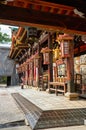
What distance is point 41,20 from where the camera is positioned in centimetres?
452

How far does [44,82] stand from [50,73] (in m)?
1.85

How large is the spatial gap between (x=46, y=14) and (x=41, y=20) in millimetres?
176

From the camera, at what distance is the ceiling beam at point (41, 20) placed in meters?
4.23

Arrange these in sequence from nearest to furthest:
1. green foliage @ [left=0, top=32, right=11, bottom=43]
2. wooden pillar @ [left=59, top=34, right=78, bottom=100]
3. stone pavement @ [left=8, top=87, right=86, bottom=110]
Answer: stone pavement @ [left=8, top=87, right=86, bottom=110], wooden pillar @ [left=59, top=34, right=78, bottom=100], green foliage @ [left=0, top=32, right=11, bottom=43]

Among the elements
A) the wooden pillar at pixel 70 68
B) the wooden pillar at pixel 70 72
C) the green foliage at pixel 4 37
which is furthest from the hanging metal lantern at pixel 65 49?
the green foliage at pixel 4 37

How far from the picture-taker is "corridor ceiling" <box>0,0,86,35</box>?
4.17 metres

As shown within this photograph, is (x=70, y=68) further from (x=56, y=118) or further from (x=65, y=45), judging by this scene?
(x=56, y=118)

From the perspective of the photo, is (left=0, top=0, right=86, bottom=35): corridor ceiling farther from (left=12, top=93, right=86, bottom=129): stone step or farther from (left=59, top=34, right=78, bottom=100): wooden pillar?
(left=59, top=34, right=78, bottom=100): wooden pillar

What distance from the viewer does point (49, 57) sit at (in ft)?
33.0

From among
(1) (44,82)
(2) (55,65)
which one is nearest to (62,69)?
(2) (55,65)

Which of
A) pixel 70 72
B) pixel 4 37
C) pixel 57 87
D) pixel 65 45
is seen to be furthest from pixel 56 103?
pixel 4 37

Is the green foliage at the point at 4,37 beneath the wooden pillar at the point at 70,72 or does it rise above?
above

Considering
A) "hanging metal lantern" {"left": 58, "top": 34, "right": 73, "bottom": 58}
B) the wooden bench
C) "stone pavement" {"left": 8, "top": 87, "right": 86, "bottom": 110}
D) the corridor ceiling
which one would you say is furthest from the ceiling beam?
the wooden bench

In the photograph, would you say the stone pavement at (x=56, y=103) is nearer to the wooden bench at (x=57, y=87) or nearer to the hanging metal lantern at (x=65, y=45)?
the wooden bench at (x=57, y=87)
